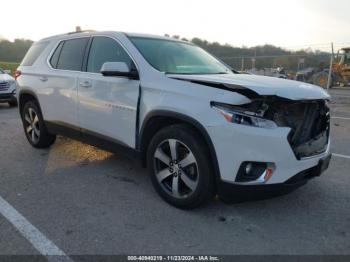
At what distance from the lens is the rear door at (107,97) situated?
4027mm

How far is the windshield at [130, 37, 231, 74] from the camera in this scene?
13.5 feet

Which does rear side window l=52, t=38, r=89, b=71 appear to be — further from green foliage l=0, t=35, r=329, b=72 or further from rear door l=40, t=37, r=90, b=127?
green foliage l=0, t=35, r=329, b=72

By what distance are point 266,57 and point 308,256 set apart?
18.3 meters

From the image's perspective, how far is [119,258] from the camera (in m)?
2.82

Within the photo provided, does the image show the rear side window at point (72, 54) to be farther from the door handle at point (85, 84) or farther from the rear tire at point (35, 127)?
the rear tire at point (35, 127)

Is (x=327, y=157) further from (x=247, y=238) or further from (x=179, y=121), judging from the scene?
(x=179, y=121)

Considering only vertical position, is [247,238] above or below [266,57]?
below

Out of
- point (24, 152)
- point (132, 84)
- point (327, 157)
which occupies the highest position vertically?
point (132, 84)

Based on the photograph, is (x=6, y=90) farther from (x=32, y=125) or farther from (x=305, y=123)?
(x=305, y=123)

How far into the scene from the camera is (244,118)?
309cm

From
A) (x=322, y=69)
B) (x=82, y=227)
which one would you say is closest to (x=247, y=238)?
(x=82, y=227)

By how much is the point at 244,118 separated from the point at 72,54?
118 inches

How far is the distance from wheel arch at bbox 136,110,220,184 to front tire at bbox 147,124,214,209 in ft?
0.29

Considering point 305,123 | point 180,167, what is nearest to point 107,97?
point 180,167
